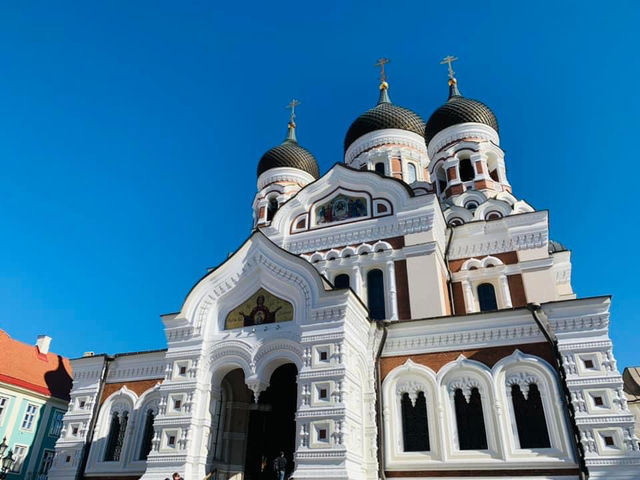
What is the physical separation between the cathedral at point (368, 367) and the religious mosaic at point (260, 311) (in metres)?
0.04

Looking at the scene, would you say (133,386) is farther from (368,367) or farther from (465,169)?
(465,169)

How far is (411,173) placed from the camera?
78.1 feet

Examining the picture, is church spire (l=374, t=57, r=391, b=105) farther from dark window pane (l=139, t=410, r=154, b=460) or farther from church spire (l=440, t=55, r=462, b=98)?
dark window pane (l=139, t=410, r=154, b=460)

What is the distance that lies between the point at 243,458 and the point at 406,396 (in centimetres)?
431

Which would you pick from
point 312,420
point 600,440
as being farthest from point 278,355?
point 600,440

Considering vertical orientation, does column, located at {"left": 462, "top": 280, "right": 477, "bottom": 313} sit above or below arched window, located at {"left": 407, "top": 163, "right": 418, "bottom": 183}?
below

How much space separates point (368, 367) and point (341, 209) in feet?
20.8

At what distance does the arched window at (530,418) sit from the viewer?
10.2 meters

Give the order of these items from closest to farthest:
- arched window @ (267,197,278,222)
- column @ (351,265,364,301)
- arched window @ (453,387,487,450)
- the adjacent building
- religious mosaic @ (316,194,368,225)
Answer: arched window @ (453,387,487,450), column @ (351,265,364,301), religious mosaic @ (316,194,368,225), the adjacent building, arched window @ (267,197,278,222)

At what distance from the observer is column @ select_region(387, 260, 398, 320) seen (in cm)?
1418

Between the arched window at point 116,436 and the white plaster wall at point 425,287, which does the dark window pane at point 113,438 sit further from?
the white plaster wall at point 425,287

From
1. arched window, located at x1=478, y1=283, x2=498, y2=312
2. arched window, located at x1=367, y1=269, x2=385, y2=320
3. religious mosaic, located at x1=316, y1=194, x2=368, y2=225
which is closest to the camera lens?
arched window, located at x1=367, y1=269, x2=385, y2=320

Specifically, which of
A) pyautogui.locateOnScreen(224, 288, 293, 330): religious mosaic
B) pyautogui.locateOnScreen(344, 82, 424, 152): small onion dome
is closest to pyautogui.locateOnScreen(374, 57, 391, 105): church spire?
pyautogui.locateOnScreen(344, 82, 424, 152): small onion dome

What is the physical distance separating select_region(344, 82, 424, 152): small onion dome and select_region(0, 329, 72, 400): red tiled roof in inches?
639
